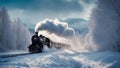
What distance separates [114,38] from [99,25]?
15.8 feet

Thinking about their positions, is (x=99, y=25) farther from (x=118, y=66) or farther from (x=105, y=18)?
(x=118, y=66)

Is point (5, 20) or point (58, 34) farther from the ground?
point (5, 20)

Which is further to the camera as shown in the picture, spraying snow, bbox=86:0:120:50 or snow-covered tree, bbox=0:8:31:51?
snow-covered tree, bbox=0:8:31:51

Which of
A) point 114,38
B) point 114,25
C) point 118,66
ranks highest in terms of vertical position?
point 114,25

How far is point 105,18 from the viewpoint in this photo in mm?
40188

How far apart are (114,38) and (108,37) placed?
3.79 ft

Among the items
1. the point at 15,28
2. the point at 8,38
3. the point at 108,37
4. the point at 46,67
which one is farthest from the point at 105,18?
the point at 15,28

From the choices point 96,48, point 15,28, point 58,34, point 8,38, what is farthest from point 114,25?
point 15,28

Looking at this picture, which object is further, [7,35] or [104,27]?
[7,35]

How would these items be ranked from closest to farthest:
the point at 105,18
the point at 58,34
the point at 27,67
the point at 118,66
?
the point at 27,67, the point at 118,66, the point at 105,18, the point at 58,34

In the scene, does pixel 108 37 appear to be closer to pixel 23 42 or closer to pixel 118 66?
pixel 118 66

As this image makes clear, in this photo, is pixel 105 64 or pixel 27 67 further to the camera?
pixel 105 64

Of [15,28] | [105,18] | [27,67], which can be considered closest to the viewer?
[27,67]

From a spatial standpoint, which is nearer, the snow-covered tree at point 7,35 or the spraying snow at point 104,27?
the spraying snow at point 104,27
